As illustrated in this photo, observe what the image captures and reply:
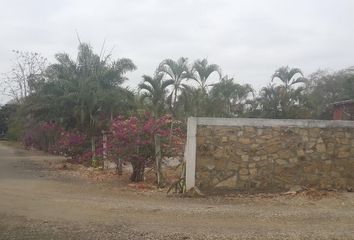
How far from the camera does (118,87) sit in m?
23.0

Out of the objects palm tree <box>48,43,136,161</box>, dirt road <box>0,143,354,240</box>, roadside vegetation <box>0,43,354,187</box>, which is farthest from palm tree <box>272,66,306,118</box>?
dirt road <box>0,143,354,240</box>

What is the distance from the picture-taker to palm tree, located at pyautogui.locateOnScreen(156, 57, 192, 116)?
31547 millimetres

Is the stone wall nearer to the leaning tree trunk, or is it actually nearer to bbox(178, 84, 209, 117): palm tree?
the leaning tree trunk

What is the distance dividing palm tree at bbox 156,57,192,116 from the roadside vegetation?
64 mm

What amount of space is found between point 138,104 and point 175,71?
29.0 feet

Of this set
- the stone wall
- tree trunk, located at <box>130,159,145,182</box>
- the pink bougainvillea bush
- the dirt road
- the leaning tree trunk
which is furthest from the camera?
tree trunk, located at <box>130,159,145,182</box>

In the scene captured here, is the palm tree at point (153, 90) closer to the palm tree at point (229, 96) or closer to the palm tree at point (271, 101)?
the palm tree at point (229, 96)

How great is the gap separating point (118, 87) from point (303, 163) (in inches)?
478

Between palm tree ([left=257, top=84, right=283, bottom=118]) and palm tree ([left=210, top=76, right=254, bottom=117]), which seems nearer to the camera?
A: palm tree ([left=210, top=76, right=254, bottom=117])

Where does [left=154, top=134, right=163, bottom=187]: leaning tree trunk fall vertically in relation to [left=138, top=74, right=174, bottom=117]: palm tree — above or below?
below

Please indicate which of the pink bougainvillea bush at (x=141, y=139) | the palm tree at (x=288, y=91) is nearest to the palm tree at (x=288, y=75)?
the palm tree at (x=288, y=91)

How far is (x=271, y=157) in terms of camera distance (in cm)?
1245

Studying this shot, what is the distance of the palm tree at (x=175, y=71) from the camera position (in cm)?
Result: 3155

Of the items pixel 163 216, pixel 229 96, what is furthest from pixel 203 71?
pixel 163 216
